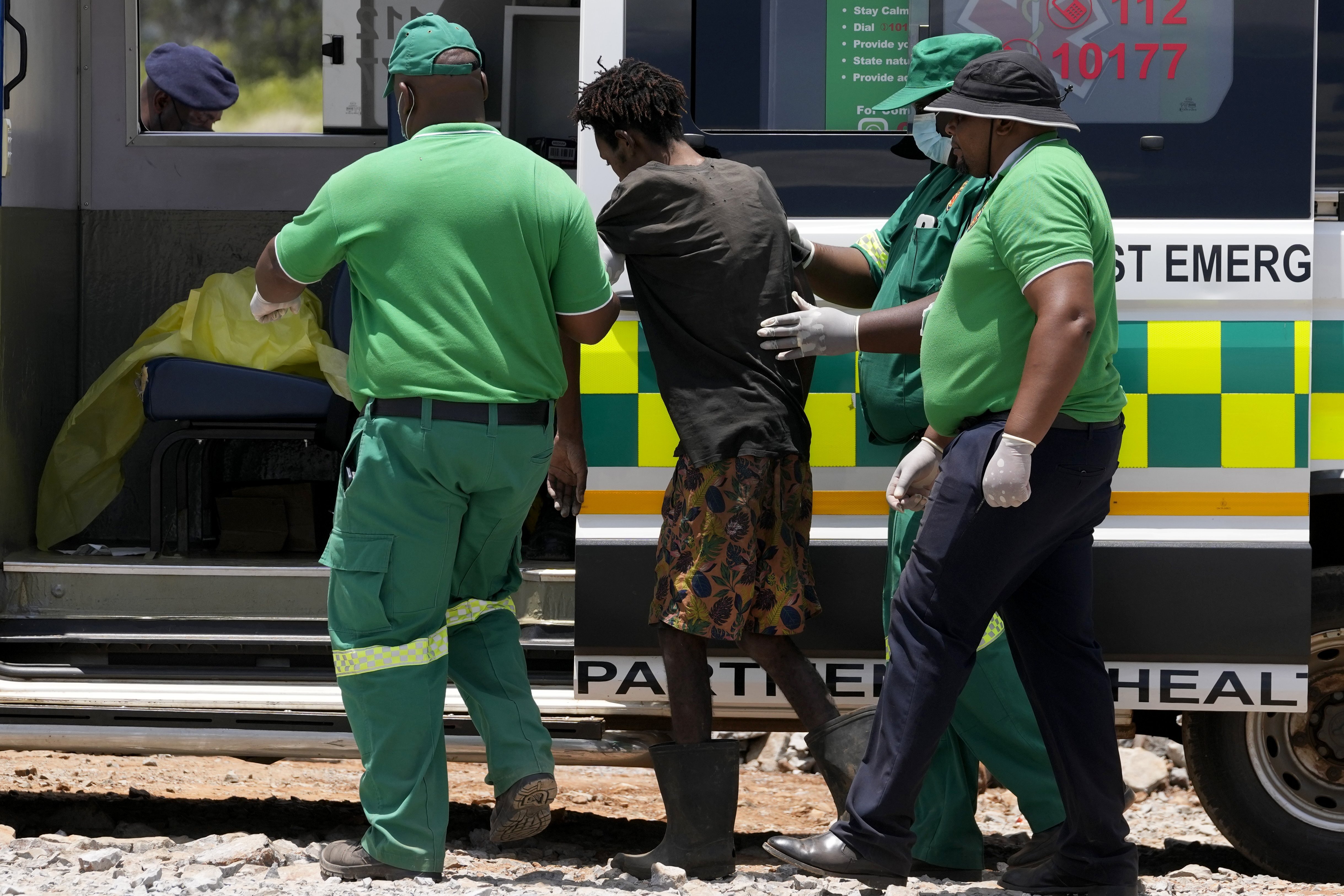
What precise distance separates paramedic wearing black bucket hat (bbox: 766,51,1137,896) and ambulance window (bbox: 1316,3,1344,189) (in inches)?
28.6

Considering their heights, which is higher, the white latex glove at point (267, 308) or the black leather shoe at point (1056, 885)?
the white latex glove at point (267, 308)

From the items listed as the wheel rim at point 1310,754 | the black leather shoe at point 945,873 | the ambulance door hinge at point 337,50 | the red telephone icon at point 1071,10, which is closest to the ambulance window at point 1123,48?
the red telephone icon at point 1071,10

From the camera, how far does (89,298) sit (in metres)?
4.62

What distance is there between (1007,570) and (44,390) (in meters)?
2.88

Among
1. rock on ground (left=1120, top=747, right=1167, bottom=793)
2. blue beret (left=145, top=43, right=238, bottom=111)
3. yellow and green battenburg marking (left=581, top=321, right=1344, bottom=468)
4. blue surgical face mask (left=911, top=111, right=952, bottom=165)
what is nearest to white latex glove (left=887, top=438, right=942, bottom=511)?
yellow and green battenburg marking (left=581, top=321, right=1344, bottom=468)

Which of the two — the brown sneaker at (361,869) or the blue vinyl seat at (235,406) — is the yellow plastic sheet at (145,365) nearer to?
the blue vinyl seat at (235,406)

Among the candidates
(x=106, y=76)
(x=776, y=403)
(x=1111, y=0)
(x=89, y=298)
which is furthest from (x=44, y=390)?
(x=1111, y=0)

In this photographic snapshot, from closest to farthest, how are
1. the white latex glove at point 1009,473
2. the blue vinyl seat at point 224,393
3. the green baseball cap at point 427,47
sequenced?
the white latex glove at point 1009,473
the green baseball cap at point 427,47
the blue vinyl seat at point 224,393

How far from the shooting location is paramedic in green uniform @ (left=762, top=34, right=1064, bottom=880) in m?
2.93

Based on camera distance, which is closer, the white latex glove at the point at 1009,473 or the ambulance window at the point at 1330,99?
the white latex glove at the point at 1009,473

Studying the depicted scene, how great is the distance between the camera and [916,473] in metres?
2.78

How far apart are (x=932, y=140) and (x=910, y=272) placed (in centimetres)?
29

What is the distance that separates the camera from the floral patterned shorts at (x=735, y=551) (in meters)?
3.01

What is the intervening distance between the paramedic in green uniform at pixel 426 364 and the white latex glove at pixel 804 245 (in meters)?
0.41
